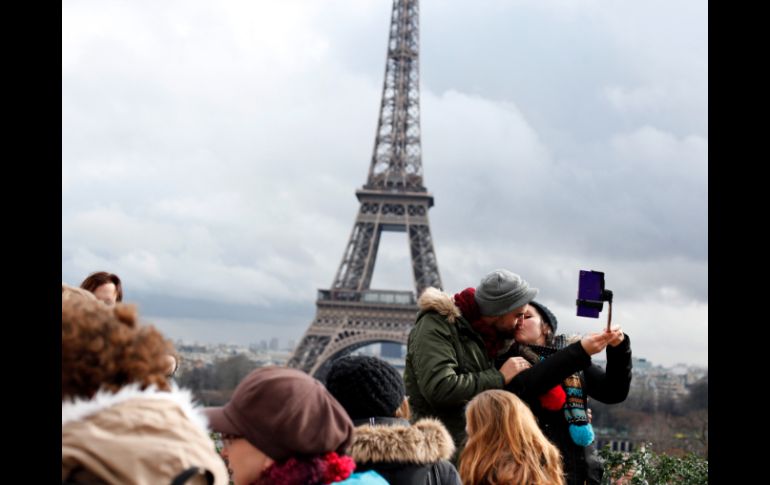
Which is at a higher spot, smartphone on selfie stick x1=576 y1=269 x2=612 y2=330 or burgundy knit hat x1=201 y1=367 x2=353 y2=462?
smartphone on selfie stick x1=576 y1=269 x2=612 y2=330

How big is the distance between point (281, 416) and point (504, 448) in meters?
1.51

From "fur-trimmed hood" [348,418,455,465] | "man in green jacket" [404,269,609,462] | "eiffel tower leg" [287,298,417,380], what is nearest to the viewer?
"fur-trimmed hood" [348,418,455,465]

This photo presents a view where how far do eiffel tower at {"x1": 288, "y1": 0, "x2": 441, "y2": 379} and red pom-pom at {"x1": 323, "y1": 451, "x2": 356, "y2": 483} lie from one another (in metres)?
33.8

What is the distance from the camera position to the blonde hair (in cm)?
355

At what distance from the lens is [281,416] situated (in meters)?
2.35

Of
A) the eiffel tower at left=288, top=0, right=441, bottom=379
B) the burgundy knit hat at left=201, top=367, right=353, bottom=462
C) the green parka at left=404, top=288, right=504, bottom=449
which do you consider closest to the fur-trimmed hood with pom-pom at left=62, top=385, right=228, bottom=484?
the burgundy knit hat at left=201, top=367, right=353, bottom=462

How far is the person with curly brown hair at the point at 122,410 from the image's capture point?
1.70 metres

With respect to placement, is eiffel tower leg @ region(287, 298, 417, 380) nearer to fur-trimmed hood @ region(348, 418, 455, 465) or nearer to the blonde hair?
the blonde hair

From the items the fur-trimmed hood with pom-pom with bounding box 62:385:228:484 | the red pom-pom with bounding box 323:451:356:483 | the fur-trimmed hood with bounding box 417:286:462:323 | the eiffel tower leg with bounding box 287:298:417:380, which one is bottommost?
the eiffel tower leg with bounding box 287:298:417:380

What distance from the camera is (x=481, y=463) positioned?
3.56m

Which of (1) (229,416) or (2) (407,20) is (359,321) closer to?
(2) (407,20)
